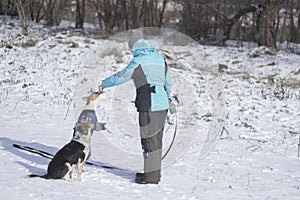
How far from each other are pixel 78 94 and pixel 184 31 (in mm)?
13468

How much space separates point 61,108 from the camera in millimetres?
10828

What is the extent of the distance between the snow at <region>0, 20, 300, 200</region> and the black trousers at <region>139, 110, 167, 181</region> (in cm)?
21

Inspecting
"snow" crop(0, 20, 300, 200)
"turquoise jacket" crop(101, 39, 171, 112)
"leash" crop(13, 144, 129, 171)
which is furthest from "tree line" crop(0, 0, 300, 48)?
"turquoise jacket" crop(101, 39, 171, 112)

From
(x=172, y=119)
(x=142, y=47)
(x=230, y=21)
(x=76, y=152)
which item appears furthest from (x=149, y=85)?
(x=230, y=21)

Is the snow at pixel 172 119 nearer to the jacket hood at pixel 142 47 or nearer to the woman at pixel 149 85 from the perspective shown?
the woman at pixel 149 85

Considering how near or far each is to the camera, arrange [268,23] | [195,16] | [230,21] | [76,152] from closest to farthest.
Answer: [76,152]
[268,23]
[230,21]
[195,16]

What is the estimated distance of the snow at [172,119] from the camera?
6.01 meters

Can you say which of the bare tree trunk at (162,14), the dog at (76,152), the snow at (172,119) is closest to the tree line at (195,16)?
the bare tree trunk at (162,14)

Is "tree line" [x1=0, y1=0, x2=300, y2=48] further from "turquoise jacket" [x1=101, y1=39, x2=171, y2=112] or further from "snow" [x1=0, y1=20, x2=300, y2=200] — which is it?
"turquoise jacket" [x1=101, y1=39, x2=171, y2=112]

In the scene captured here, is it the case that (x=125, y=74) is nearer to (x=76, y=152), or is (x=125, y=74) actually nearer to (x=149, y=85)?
(x=149, y=85)

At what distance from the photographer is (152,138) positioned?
5859 millimetres

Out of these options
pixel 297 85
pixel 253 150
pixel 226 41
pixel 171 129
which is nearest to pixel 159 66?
pixel 253 150

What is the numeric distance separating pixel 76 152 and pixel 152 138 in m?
0.86

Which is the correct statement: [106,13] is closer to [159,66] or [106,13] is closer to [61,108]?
[61,108]
